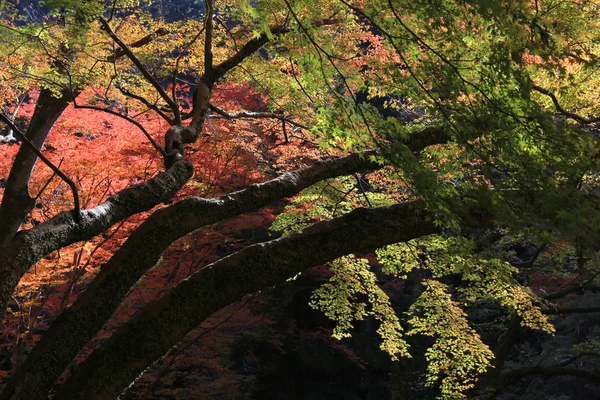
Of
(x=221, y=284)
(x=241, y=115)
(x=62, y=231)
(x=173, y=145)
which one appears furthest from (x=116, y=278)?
(x=241, y=115)

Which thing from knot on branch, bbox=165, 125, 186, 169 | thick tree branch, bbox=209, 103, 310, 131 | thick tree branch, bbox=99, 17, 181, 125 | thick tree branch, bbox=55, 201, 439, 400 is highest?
thick tree branch, bbox=209, 103, 310, 131

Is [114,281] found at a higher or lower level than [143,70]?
lower

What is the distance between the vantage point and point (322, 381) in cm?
1262

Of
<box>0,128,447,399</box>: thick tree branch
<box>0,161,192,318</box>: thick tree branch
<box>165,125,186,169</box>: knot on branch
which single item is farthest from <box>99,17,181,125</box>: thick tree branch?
<box>0,128,447,399</box>: thick tree branch

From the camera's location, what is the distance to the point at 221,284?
2945mm

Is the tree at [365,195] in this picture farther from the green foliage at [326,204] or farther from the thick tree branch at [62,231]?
the green foliage at [326,204]

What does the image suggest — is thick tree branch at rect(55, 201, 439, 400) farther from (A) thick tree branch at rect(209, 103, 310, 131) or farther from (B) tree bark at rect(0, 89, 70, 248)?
(B) tree bark at rect(0, 89, 70, 248)

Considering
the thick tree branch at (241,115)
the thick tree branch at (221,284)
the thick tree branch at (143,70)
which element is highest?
the thick tree branch at (241,115)

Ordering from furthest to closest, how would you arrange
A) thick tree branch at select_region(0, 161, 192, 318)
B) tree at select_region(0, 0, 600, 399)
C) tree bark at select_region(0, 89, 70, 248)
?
tree bark at select_region(0, 89, 70, 248), thick tree branch at select_region(0, 161, 192, 318), tree at select_region(0, 0, 600, 399)

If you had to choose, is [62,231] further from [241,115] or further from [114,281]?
[241,115]

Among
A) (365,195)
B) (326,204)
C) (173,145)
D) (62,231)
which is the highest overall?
(326,204)

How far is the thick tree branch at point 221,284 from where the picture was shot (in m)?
2.79

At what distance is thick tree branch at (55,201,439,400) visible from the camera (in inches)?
110

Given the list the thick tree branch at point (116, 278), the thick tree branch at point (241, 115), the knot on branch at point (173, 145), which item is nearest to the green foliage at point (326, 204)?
the thick tree branch at point (241, 115)
